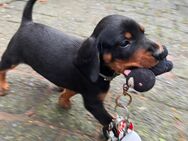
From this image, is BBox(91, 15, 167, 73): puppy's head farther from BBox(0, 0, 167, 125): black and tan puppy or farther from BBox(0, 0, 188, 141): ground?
BBox(0, 0, 188, 141): ground

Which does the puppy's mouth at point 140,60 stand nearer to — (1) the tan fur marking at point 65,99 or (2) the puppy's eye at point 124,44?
(2) the puppy's eye at point 124,44

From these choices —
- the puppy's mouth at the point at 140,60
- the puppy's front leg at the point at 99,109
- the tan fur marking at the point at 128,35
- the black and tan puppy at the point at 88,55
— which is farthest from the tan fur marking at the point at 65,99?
the tan fur marking at the point at 128,35

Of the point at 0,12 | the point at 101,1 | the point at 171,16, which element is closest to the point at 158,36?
the point at 171,16

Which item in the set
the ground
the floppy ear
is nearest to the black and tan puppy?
the floppy ear

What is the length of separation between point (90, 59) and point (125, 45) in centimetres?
25

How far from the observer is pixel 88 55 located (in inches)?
102

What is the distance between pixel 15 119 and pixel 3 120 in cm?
9

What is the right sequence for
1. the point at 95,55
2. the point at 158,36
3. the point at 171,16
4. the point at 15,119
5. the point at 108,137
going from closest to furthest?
the point at 95,55 < the point at 108,137 < the point at 15,119 < the point at 158,36 < the point at 171,16

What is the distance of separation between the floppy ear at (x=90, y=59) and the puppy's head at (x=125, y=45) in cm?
7

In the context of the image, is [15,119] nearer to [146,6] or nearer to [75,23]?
[75,23]

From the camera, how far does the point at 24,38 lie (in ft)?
10.5

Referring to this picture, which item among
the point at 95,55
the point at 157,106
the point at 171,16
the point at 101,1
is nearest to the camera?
the point at 95,55

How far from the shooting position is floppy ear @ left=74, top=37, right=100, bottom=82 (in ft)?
8.51

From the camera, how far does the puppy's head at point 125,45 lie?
2.59 meters
